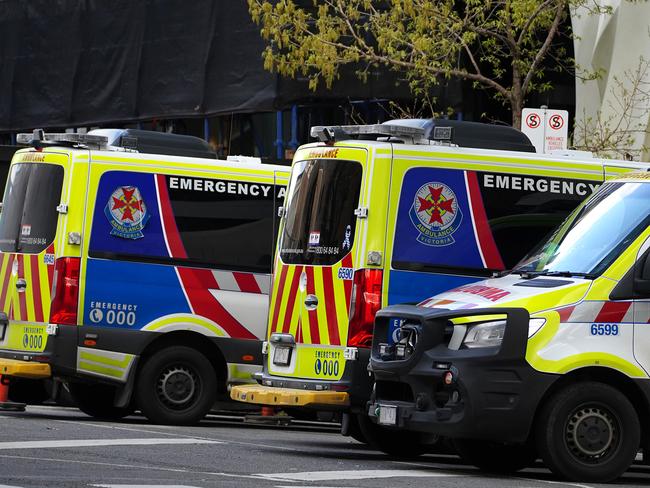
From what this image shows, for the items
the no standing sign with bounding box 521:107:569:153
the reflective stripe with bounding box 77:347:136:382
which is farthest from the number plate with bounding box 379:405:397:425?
the no standing sign with bounding box 521:107:569:153

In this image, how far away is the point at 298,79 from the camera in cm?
3119

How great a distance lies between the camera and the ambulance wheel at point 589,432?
35.4ft

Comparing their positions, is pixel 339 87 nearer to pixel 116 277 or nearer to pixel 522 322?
pixel 116 277

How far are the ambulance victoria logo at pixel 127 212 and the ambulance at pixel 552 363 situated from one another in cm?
451

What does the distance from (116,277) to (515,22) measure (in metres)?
8.67

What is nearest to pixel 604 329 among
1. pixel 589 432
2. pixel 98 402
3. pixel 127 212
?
pixel 589 432

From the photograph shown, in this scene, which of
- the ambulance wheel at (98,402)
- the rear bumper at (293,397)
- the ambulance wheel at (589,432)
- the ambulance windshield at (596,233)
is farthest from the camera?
the ambulance wheel at (98,402)

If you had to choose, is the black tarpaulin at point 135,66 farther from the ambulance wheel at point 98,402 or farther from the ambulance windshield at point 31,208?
the ambulance windshield at point 31,208

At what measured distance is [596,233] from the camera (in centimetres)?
1159

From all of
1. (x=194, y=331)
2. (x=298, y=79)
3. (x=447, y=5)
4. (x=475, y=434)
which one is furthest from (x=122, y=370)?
(x=298, y=79)

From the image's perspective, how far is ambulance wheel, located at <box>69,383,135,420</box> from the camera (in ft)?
53.9

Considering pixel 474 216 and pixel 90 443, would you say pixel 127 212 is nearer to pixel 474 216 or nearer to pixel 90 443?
pixel 90 443

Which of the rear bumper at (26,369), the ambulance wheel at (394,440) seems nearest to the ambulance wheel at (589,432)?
the ambulance wheel at (394,440)

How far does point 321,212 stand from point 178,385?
3255 mm
